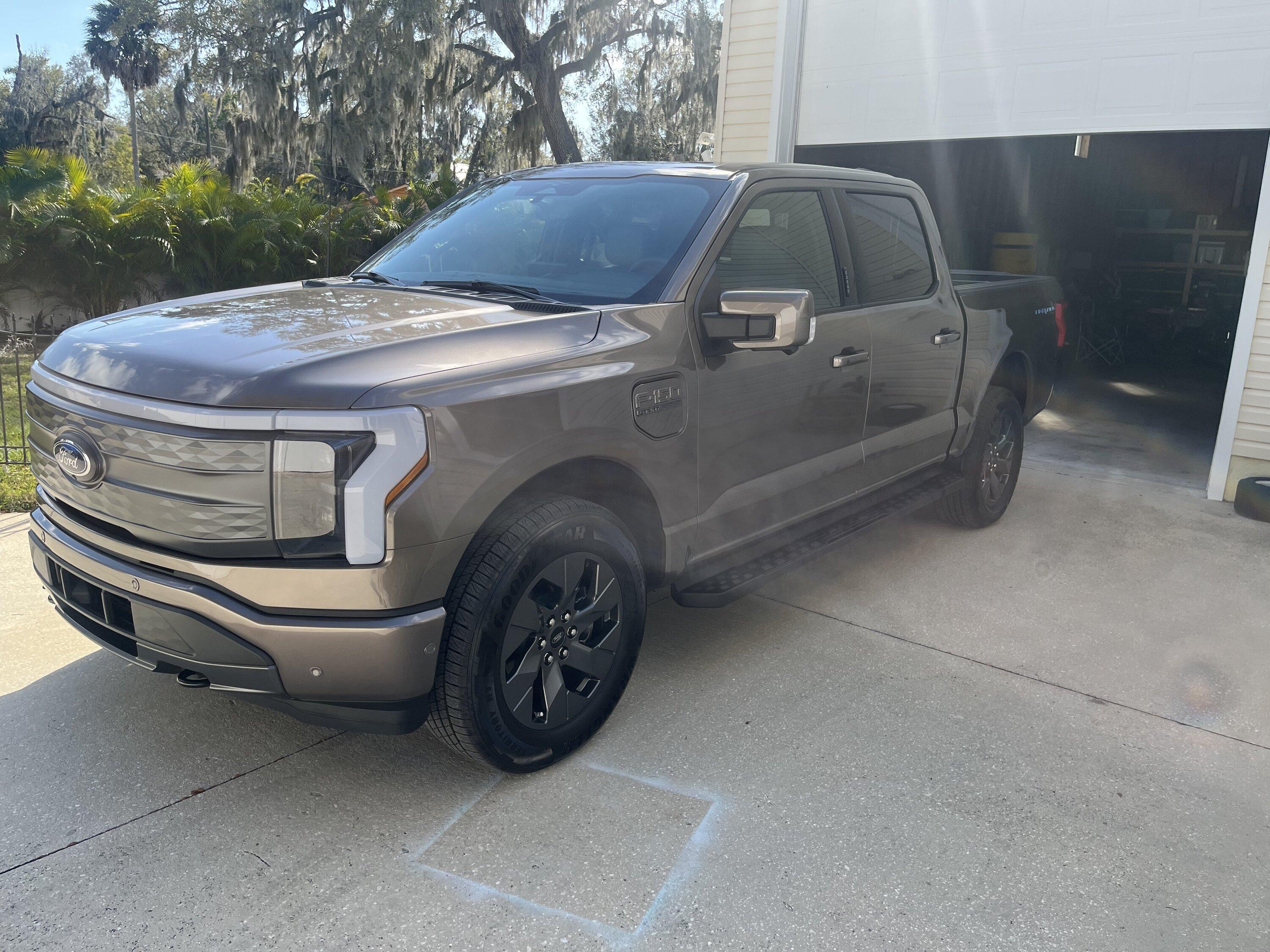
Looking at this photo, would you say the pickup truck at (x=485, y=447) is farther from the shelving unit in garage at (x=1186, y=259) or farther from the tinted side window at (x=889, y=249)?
the shelving unit in garage at (x=1186, y=259)

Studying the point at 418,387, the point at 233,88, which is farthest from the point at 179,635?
the point at 233,88

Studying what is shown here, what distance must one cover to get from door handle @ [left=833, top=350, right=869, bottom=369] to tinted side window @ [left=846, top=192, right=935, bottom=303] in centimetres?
27

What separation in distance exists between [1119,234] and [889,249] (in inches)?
540

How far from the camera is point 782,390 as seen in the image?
3748 mm

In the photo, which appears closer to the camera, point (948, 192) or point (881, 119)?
point (881, 119)

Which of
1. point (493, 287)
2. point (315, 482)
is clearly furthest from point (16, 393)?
point (315, 482)

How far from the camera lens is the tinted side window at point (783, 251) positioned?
12.0 ft

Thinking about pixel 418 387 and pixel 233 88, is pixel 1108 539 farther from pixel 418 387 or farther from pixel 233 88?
pixel 233 88

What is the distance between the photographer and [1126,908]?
A: 258 centimetres

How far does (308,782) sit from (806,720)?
64.4 inches

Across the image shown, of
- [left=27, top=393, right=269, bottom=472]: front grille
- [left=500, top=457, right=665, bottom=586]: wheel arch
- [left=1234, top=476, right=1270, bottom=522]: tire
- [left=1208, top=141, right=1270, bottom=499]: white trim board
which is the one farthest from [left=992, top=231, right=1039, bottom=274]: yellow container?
[left=27, top=393, right=269, bottom=472]: front grille

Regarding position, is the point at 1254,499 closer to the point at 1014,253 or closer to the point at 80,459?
the point at 80,459

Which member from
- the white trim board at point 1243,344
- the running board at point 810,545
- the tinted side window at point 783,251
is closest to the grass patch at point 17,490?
the running board at point 810,545

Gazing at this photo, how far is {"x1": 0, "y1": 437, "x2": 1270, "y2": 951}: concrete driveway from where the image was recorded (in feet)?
8.10
